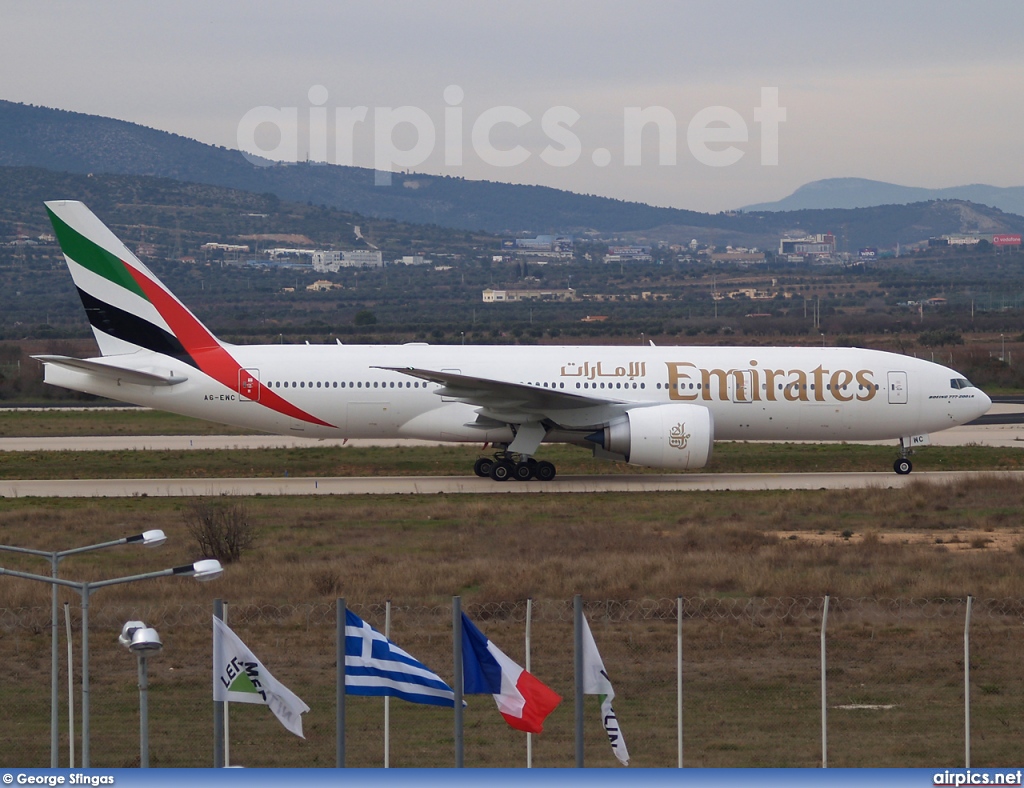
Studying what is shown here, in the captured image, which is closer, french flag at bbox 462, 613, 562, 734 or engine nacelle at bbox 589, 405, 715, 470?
french flag at bbox 462, 613, 562, 734

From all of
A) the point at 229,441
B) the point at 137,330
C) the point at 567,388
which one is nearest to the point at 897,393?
the point at 567,388

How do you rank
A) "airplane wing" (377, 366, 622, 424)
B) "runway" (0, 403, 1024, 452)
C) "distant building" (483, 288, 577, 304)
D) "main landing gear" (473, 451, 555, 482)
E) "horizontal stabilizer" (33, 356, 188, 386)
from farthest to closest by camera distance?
"distant building" (483, 288, 577, 304), "runway" (0, 403, 1024, 452), "main landing gear" (473, 451, 555, 482), "horizontal stabilizer" (33, 356, 188, 386), "airplane wing" (377, 366, 622, 424)

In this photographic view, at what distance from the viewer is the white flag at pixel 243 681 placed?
11.8 metres

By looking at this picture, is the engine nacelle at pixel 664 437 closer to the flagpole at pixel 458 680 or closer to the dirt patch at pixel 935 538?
the dirt patch at pixel 935 538

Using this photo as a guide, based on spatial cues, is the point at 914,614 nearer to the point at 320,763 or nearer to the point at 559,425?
the point at 320,763

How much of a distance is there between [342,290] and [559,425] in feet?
510

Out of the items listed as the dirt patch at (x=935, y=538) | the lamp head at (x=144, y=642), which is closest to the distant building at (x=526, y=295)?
the dirt patch at (x=935, y=538)

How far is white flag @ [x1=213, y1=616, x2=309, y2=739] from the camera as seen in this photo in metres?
11.8

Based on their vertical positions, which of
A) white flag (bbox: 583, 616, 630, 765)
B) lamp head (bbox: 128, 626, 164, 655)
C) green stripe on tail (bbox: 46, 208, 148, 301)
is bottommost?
white flag (bbox: 583, 616, 630, 765)

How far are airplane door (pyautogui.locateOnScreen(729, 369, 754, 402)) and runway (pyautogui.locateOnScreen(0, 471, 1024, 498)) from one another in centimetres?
222

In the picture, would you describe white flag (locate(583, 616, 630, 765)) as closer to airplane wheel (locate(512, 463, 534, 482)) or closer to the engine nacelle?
the engine nacelle

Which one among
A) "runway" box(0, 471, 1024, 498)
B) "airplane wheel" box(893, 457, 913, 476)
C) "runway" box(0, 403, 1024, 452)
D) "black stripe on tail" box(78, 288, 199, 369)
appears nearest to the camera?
"runway" box(0, 471, 1024, 498)

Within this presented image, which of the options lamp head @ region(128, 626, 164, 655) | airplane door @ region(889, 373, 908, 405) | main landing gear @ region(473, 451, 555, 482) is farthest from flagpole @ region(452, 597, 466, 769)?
airplane door @ region(889, 373, 908, 405)

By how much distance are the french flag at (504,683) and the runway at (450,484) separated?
21.1m
